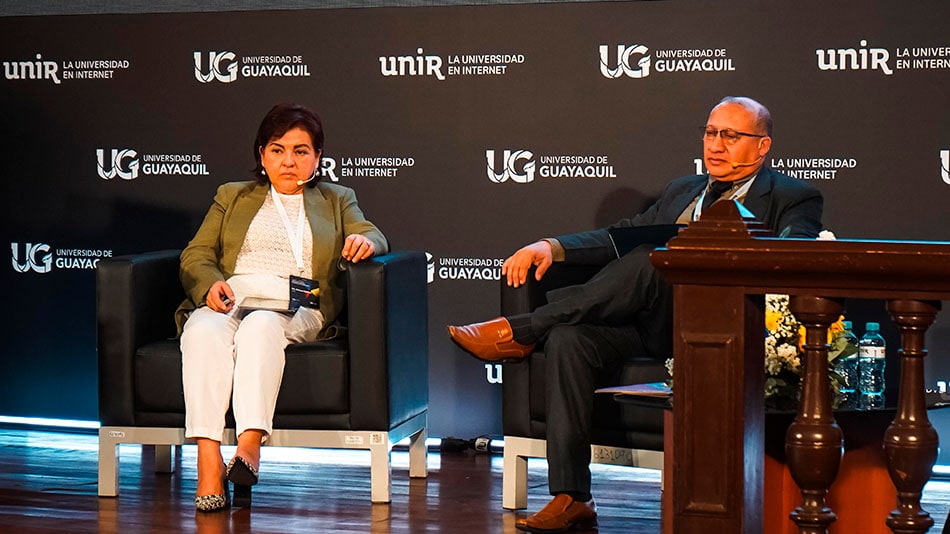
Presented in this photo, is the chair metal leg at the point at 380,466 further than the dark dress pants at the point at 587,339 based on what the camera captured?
Yes

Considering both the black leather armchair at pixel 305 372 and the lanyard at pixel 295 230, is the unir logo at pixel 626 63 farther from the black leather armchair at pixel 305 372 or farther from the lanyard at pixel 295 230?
the lanyard at pixel 295 230

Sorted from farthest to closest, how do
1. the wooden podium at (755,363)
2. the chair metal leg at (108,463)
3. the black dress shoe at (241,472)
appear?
1. the chair metal leg at (108,463)
2. the black dress shoe at (241,472)
3. the wooden podium at (755,363)

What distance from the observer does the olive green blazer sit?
4102mm

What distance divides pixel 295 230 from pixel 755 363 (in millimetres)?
2682

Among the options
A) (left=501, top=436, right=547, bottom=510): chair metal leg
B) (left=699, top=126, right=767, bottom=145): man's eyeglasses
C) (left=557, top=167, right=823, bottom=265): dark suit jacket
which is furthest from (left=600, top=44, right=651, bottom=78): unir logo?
(left=501, top=436, right=547, bottom=510): chair metal leg

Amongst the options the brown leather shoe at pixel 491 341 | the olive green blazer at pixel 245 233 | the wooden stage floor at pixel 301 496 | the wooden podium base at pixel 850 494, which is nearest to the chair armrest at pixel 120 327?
the olive green blazer at pixel 245 233

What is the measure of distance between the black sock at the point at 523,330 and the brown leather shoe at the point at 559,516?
1.44 ft

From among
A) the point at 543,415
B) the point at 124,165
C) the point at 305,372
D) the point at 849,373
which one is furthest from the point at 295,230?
the point at 849,373

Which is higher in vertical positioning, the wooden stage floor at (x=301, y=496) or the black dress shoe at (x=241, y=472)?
the black dress shoe at (x=241, y=472)

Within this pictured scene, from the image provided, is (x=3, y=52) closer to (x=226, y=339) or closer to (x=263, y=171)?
(x=263, y=171)

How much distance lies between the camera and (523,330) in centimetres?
366

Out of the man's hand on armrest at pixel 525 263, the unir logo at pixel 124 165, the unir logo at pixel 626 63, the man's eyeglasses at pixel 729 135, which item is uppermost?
the unir logo at pixel 626 63

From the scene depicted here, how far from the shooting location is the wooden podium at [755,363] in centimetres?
159

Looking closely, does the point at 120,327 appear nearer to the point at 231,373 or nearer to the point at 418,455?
the point at 231,373
